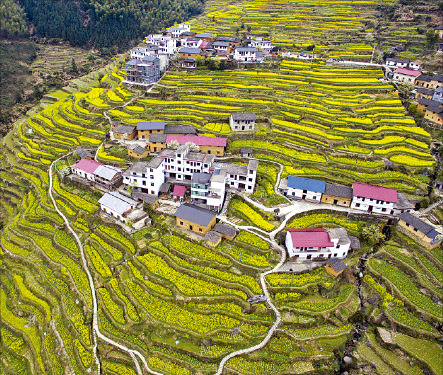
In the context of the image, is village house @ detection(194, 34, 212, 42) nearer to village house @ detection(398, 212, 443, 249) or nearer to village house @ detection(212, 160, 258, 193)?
village house @ detection(212, 160, 258, 193)

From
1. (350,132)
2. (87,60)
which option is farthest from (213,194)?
(87,60)

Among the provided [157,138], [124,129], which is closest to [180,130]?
[157,138]

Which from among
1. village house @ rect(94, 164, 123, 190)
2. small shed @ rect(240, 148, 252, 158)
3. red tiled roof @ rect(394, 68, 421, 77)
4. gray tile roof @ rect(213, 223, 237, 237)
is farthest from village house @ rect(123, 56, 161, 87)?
red tiled roof @ rect(394, 68, 421, 77)

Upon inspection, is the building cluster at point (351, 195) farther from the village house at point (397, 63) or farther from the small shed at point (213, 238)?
the village house at point (397, 63)

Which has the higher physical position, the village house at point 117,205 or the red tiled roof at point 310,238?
the red tiled roof at point 310,238

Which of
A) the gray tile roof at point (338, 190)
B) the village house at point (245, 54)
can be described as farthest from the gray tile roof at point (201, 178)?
the village house at point (245, 54)

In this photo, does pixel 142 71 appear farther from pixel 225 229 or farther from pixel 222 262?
pixel 222 262

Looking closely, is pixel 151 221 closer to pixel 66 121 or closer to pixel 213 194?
pixel 213 194
